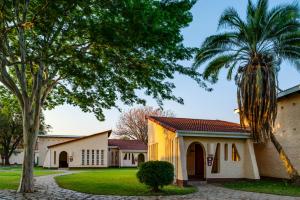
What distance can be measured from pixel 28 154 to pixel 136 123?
144 feet

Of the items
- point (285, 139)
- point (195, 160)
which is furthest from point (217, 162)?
point (285, 139)

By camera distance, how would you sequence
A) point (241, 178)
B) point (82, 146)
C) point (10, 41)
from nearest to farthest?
point (10, 41) < point (241, 178) < point (82, 146)

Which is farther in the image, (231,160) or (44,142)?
(44,142)

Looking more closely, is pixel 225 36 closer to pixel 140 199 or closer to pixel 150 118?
pixel 150 118

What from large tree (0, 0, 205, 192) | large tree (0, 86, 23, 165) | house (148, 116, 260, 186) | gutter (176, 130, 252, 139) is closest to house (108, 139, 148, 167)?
large tree (0, 86, 23, 165)

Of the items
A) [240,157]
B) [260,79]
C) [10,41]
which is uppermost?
[10,41]

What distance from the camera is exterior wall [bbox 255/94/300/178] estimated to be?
66.5 ft

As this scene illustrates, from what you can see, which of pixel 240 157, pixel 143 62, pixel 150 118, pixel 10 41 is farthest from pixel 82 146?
pixel 143 62

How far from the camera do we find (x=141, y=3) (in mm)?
9680

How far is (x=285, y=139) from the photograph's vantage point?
21.2 metres

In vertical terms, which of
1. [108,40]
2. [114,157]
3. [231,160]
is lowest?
[114,157]

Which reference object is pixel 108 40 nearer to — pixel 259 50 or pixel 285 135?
pixel 259 50

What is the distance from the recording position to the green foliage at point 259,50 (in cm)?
1886

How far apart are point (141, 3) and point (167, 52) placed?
2536 mm
